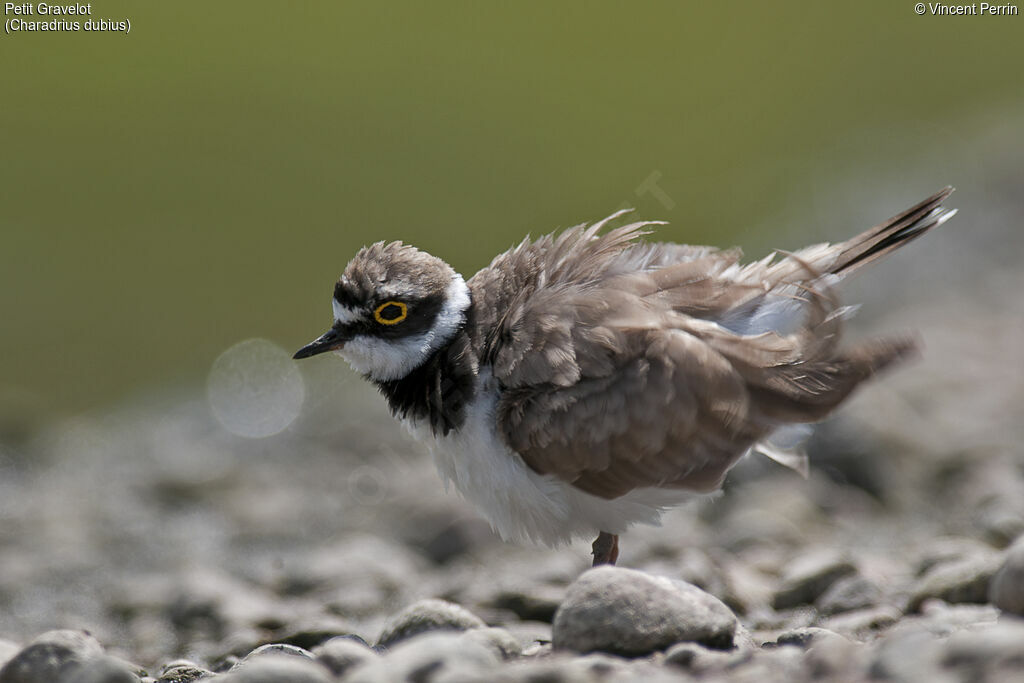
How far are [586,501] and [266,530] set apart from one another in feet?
13.0

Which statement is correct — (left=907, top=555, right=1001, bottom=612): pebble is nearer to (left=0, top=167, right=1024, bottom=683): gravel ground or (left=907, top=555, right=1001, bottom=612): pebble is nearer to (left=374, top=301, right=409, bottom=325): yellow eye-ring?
(left=0, top=167, right=1024, bottom=683): gravel ground

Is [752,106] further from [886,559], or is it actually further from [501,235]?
[886,559]

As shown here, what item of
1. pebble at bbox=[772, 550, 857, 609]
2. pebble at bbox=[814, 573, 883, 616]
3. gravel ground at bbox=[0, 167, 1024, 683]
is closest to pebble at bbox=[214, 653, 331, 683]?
gravel ground at bbox=[0, 167, 1024, 683]

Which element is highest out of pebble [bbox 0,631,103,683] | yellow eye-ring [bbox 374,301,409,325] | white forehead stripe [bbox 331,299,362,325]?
white forehead stripe [bbox 331,299,362,325]

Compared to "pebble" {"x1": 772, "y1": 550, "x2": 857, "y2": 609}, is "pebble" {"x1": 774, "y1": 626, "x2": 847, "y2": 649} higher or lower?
lower

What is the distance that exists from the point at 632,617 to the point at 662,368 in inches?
50.8

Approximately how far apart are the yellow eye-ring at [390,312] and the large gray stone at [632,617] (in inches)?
76.8

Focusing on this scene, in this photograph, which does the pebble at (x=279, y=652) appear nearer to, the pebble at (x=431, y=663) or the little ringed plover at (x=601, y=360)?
the pebble at (x=431, y=663)

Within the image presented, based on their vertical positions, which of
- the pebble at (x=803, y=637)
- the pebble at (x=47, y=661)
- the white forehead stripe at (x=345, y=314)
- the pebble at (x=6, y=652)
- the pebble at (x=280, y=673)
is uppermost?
the white forehead stripe at (x=345, y=314)

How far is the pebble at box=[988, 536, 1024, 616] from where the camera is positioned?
13.4ft

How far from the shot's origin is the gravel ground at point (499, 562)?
13.4ft

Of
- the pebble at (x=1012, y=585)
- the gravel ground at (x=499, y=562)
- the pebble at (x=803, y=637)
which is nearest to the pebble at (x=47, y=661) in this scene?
the gravel ground at (x=499, y=562)

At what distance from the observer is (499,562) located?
7371 millimetres

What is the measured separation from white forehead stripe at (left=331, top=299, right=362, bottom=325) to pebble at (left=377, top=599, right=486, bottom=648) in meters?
1.57
